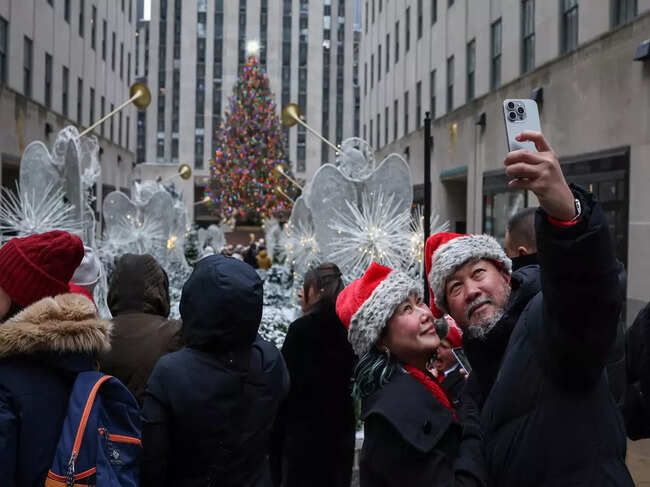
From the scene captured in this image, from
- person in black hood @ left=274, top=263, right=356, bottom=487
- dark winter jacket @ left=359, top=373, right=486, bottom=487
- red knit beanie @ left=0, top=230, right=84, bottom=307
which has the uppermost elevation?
red knit beanie @ left=0, top=230, right=84, bottom=307

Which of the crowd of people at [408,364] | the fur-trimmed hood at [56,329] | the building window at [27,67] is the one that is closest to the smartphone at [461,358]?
the crowd of people at [408,364]

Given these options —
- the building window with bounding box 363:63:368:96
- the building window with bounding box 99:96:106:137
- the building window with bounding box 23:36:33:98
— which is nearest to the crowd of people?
the building window with bounding box 23:36:33:98

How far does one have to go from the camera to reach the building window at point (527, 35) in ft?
51.3

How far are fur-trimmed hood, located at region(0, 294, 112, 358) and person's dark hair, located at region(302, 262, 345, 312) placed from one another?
2064 millimetres

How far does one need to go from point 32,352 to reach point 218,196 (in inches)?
1776

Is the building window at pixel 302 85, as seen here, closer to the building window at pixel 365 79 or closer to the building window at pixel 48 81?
the building window at pixel 365 79

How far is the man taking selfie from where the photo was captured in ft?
5.04

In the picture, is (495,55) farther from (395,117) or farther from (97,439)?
(97,439)

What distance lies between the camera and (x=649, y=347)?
2.79 m

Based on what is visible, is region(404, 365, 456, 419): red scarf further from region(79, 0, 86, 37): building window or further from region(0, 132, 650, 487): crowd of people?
region(79, 0, 86, 37): building window

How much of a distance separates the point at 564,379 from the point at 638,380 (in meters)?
1.34

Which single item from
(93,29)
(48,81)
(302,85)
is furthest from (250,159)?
(302,85)

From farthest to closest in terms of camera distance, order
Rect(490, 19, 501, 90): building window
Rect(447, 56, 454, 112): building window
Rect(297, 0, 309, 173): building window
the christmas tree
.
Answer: Rect(297, 0, 309, 173): building window, the christmas tree, Rect(447, 56, 454, 112): building window, Rect(490, 19, 501, 90): building window

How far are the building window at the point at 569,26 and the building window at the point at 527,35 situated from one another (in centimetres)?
161
